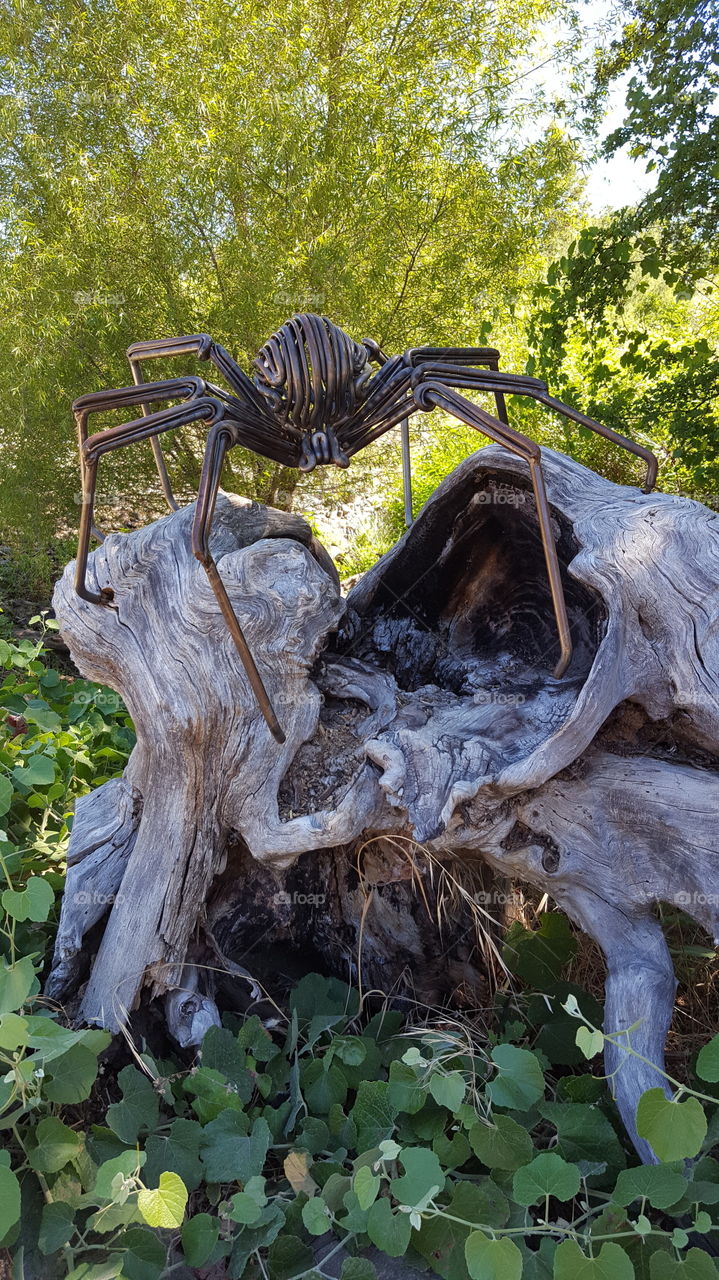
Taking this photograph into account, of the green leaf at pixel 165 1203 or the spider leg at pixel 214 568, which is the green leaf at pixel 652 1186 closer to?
the green leaf at pixel 165 1203

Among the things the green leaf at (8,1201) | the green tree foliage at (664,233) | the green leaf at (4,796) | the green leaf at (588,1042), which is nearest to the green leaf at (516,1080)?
the green leaf at (588,1042)

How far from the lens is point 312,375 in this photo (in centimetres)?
197

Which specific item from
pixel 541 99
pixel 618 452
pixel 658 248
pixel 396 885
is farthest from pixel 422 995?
pixel 541 99

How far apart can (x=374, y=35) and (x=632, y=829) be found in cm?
465

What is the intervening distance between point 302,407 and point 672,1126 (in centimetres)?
160

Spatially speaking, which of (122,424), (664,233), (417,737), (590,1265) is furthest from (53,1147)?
(664,233)

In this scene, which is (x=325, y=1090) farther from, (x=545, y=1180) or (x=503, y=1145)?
(x=545, y=1180)

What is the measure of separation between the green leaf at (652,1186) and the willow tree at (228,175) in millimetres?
4066

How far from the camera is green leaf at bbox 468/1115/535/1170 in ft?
4.12

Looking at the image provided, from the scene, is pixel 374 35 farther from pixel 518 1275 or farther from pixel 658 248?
pixel 518 1275

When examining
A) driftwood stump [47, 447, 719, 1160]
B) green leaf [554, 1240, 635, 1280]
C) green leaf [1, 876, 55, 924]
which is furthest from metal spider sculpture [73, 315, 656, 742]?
green leaf [554, 1240, 635, 1280]

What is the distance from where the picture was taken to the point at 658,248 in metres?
2.92

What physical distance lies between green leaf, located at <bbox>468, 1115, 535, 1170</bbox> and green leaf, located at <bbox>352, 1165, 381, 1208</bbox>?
18 centimetres

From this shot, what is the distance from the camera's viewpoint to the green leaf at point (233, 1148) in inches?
52.4
